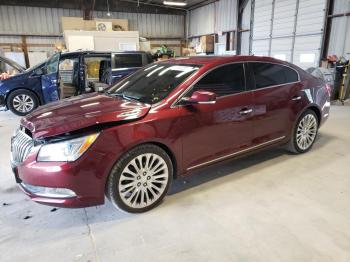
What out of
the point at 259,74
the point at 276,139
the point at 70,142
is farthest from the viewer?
the point at 276,139

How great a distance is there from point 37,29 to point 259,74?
14.3 metres

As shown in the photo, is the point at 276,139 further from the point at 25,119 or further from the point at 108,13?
the point at 108,13

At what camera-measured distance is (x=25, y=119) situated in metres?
2.41

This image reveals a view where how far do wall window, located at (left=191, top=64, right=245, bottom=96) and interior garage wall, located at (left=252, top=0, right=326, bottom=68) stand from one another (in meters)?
7.63

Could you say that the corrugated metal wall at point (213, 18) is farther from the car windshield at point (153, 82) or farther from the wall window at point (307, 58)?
the car windshield at point (153, 82)

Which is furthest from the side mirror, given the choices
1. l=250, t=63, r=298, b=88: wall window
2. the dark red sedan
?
l=250, t=63, r=298, b=88: wall window

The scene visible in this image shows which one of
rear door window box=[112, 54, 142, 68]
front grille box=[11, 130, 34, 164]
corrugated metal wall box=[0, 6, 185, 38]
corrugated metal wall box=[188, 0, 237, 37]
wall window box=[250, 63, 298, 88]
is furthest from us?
corrugated metal wall box=[0, 6, 185, 38]

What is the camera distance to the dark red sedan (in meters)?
2.00

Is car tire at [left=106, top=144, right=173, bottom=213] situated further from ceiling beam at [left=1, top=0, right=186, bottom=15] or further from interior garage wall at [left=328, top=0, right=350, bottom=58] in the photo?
ceiling beam at [left=1, top=0, right=186, bottom=15]

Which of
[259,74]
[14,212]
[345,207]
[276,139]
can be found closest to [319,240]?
[345,207]

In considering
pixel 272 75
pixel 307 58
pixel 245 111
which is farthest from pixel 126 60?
pixel 307 58

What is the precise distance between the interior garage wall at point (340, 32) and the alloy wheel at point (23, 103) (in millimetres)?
8797

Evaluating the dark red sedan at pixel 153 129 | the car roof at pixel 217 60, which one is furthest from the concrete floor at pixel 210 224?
the car roof at pixel 217 60

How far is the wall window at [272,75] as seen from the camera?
9.68 feet
